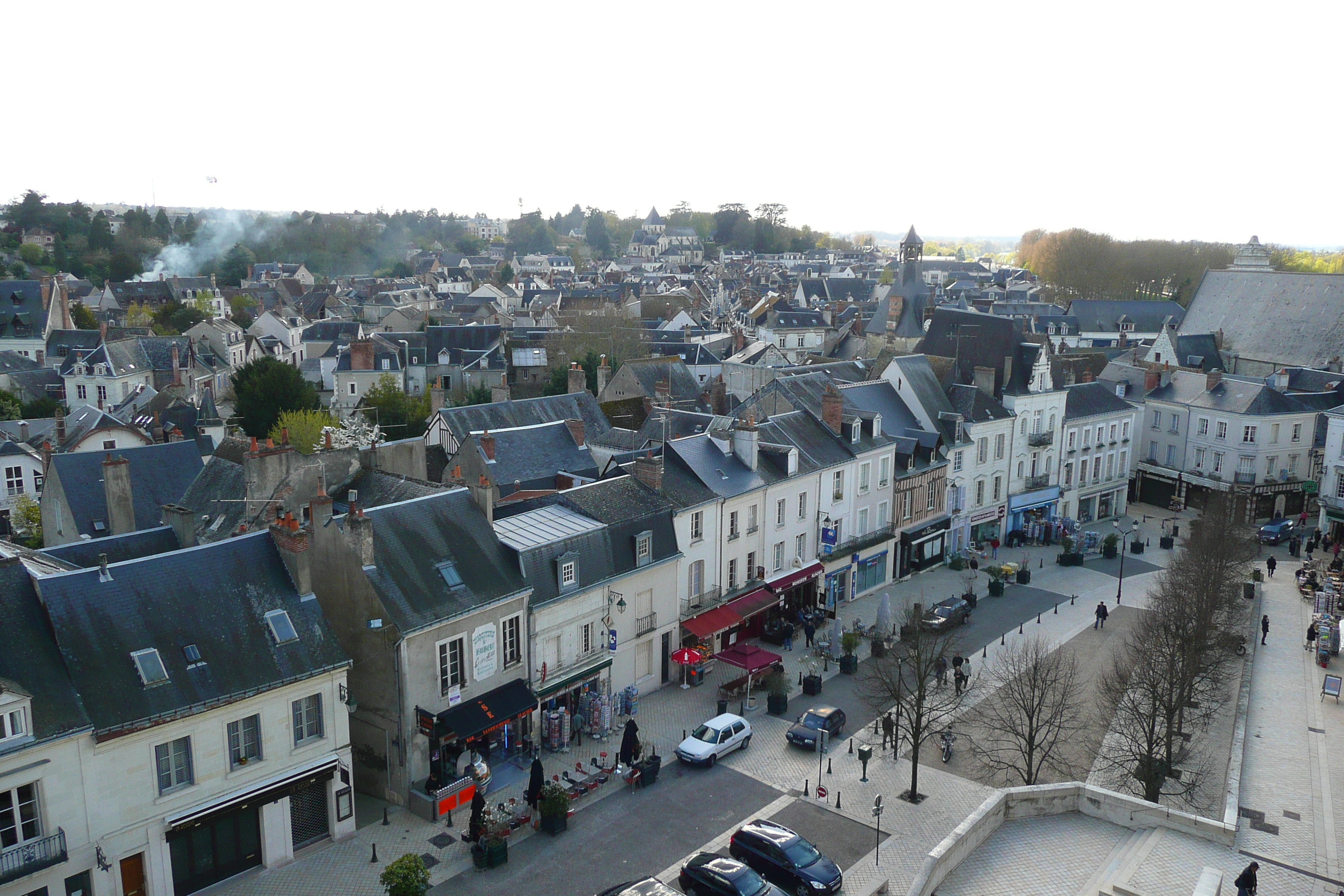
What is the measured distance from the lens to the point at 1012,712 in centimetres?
2356

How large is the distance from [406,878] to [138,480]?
19506 mm

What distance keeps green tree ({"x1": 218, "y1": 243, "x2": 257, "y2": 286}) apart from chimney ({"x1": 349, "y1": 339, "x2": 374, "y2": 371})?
225 ft

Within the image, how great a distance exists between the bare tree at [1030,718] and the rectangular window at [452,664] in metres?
12.0

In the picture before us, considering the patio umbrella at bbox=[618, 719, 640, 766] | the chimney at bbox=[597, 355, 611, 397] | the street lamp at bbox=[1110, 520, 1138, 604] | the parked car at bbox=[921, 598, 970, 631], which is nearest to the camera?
the patio umbrella at bbox=[618, 719, 640, 766]

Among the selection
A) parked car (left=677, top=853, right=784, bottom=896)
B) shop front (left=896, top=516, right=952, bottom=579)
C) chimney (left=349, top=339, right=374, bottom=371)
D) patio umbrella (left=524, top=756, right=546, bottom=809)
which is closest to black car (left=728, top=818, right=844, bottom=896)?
parked car (left=677, top=853, right=784, bottom=896)

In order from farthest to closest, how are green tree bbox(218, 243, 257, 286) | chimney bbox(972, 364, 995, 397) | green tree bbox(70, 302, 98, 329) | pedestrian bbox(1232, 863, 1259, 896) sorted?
green tree bbox(218, 243, 257, 286) < green tree bbox(70, 302, 98, 329) < chimney bbox(972, 364, 995, 397) < pedestrian bbox(1232, 863, 1259, 896)

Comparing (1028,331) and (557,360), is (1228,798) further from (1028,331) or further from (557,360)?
(1028,331)

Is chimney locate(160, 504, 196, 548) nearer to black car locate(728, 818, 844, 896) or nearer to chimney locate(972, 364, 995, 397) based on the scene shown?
black car locate(728, 818, 844, 896)

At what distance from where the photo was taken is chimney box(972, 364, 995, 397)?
4022cm

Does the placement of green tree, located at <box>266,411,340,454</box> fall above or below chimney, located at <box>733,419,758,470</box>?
below

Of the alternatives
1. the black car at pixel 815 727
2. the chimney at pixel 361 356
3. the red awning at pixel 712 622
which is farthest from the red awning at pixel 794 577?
the chimney at pixel 361 356

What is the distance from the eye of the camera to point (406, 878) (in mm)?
14883

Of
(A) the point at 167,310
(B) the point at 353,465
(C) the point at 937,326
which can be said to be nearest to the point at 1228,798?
(B) the point at 353,465

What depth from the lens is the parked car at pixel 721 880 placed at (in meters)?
15.6
